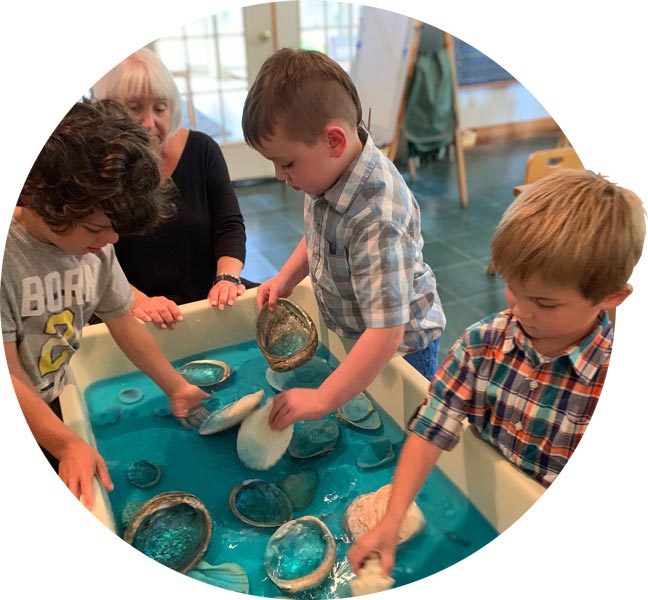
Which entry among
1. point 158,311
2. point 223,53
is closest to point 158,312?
point 158,311

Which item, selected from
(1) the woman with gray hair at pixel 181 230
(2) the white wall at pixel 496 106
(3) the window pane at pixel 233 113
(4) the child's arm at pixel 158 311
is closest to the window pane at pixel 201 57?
(3) the window pane at pixel 233 113

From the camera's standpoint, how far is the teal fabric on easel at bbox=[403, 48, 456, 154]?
279cm

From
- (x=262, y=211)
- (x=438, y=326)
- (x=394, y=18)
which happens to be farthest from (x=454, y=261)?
(x=438, y=326)

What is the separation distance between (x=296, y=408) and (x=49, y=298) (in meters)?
0.38

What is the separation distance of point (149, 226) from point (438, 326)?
507 millimetres

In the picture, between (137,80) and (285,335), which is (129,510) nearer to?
(285,335)

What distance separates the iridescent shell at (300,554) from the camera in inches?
27.2

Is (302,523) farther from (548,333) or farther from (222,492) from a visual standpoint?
(548,333)

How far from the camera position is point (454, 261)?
2.29 m

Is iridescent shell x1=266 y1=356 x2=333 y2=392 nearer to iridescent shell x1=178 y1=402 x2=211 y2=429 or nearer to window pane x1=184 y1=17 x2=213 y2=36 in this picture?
iridescent shell x1=178 y1=402 x2=211 y2=429

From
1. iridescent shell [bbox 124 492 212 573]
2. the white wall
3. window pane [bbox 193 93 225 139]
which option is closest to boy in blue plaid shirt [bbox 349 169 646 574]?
iridescent shell [bbox 124 492 212 573]

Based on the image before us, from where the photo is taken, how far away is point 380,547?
2.22 ft

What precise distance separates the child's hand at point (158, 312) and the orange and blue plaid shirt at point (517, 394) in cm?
54

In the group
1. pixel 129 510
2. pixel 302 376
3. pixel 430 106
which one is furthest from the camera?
pixel 430 106
